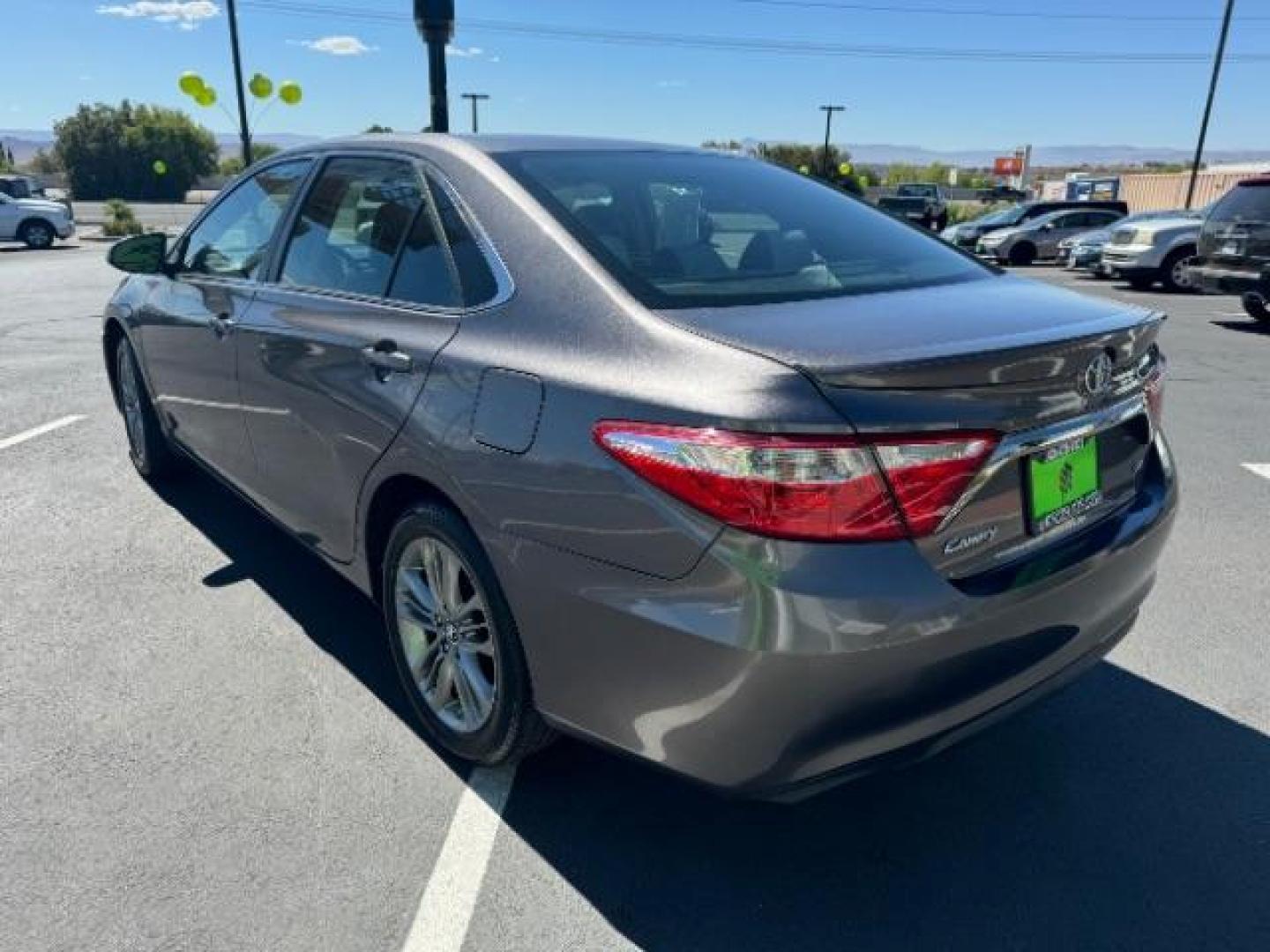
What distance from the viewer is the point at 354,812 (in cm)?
248

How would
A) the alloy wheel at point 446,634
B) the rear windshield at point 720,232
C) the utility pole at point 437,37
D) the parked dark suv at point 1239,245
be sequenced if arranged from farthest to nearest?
1. the parked dark suv at point 1239,245
2. the utility pole at point 437,37
3. the alloy wheel at point 446,634
4. the rear windshield at point 720,232

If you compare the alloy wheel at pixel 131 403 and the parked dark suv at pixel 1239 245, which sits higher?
the parked dark suv at pixel 1239 245

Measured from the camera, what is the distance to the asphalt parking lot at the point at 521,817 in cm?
212

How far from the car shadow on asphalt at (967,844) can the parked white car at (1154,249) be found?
1450cm

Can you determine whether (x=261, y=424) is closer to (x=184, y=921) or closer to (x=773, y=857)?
(x=184, y=921)

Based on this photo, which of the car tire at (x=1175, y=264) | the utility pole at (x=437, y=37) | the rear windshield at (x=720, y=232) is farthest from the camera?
the car tire at (x=1175, y=264)

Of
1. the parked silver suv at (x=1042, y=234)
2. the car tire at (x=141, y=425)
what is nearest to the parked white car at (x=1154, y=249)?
the parked silver suv at (x=1042, y=234)

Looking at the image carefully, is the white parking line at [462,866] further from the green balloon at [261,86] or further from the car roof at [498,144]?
the green balloon at [261,86]

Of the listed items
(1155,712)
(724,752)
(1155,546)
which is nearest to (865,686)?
(724,752)

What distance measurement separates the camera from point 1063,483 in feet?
6.85

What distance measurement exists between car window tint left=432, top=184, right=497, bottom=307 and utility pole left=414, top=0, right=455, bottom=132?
6.13m

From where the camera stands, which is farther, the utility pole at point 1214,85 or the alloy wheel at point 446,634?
the utility pole at point 1214,85

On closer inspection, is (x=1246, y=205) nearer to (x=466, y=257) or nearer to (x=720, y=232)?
(x=720, y=232)

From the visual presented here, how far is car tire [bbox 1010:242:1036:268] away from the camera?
2252 cm
